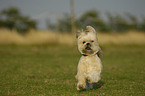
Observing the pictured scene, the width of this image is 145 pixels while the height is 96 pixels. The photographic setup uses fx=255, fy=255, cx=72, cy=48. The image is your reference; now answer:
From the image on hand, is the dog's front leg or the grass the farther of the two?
the grass

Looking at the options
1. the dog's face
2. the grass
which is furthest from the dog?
the grass

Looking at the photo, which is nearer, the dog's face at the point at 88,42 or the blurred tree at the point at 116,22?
the dog's face at the point at 88,42

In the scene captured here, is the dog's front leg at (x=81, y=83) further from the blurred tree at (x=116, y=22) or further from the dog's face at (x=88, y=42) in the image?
the blurred tree at (x=116, y=22)

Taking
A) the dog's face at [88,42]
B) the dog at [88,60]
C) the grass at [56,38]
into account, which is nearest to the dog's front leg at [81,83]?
the dog at [88,60]

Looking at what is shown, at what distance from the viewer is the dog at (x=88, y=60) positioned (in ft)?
17.1

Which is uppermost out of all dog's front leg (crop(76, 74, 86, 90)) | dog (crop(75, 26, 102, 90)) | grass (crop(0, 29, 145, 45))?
grass (crop(0, 29, 145, 45))

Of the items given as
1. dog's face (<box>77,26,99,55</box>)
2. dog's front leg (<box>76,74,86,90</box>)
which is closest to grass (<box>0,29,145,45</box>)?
dog's face (<box>77,26,99,55</box>)

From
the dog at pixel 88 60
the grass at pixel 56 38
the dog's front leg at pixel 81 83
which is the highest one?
the grass at pixel 56 38

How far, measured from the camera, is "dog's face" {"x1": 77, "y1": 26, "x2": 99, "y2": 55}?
5254mm

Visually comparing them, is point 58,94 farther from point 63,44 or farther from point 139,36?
point 139,36

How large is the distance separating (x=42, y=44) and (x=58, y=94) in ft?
62.2

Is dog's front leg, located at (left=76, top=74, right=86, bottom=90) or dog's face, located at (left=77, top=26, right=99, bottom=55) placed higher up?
dog's face, located at (left=77, top=26, right=99, bottom=55)

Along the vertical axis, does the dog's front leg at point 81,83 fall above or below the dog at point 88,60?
below

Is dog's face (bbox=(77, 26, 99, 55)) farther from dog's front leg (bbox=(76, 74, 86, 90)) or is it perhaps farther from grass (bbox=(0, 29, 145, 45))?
grass (bbox=(0, 29, 145, 45))
